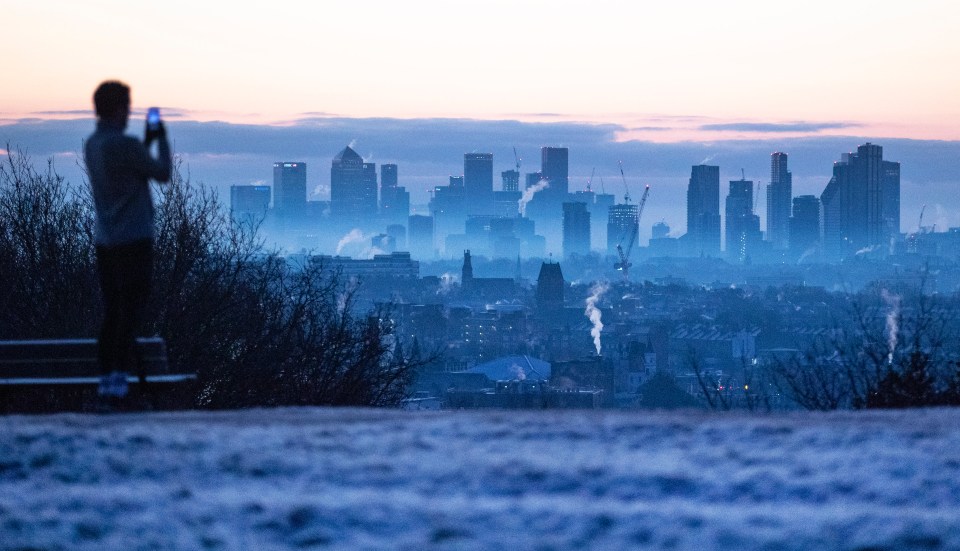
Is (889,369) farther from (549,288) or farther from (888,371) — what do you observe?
(549,288)

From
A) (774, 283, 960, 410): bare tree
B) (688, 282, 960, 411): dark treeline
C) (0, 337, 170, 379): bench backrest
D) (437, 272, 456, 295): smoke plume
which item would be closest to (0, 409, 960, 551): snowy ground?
(0, 337, 170, 379): bench backrest

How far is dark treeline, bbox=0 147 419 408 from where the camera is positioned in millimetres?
20078

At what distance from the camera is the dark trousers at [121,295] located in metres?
7.12

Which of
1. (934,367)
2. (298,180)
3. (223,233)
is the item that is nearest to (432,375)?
(223,233)

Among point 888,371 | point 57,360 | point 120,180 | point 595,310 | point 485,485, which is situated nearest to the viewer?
point 485,485

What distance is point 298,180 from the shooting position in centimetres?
15700

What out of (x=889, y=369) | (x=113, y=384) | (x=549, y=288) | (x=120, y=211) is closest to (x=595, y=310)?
(x=549, y=288)

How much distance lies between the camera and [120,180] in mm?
7059

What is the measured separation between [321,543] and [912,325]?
542 inches

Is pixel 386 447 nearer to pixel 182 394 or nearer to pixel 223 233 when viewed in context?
pixel 182 394

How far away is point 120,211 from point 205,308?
47.6 ft

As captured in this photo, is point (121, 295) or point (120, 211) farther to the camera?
point (121, 295)

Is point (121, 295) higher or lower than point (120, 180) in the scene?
lower

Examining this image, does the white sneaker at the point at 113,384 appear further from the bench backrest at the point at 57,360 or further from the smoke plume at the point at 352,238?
the smoke plume at the point at 352,238
